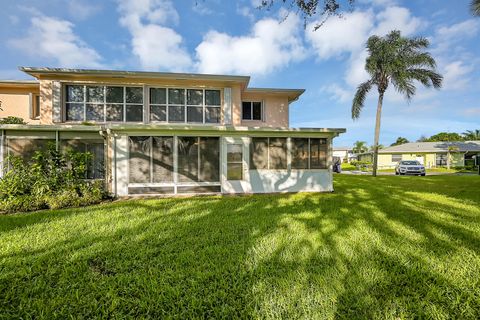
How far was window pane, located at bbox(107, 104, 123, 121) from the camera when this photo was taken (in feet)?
39.8

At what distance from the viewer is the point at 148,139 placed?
991cm

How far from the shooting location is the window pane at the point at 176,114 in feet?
41.3

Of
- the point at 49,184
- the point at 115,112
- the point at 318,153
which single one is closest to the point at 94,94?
the point at 115,112

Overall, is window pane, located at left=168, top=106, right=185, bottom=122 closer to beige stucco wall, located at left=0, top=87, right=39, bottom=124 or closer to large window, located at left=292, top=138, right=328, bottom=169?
large window, located at left=292, top=138, right=328, bottom=169

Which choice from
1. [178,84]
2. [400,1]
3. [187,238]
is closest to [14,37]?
[178,84]

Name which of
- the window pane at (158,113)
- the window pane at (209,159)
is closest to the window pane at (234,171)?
the window pane at (209,159)

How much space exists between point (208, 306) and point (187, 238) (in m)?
2.25

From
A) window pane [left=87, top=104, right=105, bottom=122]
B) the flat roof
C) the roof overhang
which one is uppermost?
the flat roof

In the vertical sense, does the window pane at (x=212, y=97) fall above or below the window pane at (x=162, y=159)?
above

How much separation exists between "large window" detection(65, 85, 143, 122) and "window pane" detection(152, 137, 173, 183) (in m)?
3.33

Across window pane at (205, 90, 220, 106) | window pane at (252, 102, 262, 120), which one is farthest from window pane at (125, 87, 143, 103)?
window pane at (252, 102, 262, 120)

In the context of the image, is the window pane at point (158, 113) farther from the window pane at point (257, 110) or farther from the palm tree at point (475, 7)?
the palm tree at point (475, 7)

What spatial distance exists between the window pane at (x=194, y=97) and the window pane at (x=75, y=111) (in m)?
5.57

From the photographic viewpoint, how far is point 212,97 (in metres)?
13.1
